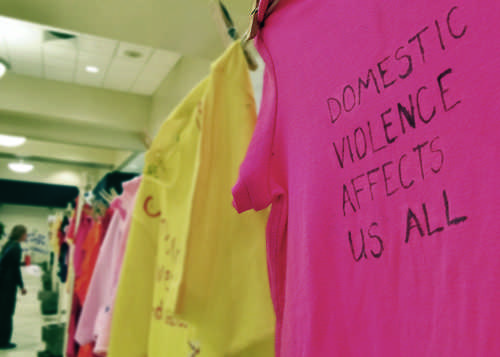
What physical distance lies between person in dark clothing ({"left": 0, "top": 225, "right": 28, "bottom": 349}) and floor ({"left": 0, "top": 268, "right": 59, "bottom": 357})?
0.19 meters

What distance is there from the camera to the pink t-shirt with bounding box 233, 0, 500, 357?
0.97 feet

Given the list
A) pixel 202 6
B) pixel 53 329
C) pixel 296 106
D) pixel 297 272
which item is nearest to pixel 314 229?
pixel 297 272

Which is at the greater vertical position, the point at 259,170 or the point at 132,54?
the point at 132,54

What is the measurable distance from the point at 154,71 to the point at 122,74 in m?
0.37

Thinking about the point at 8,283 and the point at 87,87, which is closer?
the point at 87,87

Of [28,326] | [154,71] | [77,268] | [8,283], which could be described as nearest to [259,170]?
[77,268]

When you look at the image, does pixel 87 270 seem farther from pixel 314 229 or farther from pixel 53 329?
pixel 53 329

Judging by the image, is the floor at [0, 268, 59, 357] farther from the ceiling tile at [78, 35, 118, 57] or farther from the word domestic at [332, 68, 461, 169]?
the word domestic at [332, 68, 461, 169]

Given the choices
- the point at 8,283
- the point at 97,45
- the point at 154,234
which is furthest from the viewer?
the point at 8,283

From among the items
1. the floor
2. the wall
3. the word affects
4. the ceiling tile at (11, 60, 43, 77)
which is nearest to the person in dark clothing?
the floor

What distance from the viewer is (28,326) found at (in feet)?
19.4

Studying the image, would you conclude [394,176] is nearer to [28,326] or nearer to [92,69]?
[92,69]

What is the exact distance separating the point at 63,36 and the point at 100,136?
34.0 inches

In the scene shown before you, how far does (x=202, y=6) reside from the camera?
4.26 ft
